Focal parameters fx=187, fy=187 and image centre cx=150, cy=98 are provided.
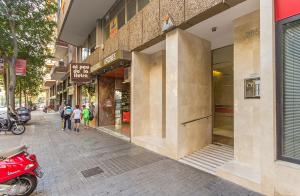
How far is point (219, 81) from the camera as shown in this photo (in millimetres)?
8016

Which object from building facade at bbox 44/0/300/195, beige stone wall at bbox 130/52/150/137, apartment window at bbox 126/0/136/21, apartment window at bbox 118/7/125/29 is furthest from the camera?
apartment window at bbox 118/7/125/29

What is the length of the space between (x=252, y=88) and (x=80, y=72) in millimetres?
11070

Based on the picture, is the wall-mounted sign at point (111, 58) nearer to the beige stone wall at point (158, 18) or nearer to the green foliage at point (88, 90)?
the beige stone wall at point (158, 18)

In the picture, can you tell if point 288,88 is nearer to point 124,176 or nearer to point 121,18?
point 124,176

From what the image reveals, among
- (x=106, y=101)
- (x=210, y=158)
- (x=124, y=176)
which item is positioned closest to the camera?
(x=124, y=176)

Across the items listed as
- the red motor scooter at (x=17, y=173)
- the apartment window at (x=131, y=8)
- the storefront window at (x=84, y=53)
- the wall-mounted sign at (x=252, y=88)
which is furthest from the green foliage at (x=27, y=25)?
the wall-mounted sign at (x=252, y=88)

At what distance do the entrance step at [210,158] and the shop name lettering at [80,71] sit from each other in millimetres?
9646

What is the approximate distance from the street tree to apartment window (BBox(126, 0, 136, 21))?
9077 millimetres

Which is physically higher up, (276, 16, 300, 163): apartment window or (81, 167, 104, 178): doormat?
(276, 16, 300, 163): apartment window

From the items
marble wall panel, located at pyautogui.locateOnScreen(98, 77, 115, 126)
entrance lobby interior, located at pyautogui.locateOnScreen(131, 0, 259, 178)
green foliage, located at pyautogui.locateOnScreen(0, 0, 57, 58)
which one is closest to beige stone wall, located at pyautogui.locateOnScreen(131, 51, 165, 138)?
entrance lobby interior, located at pyautogui.locateOnScreen(131, 0, 259, 178)

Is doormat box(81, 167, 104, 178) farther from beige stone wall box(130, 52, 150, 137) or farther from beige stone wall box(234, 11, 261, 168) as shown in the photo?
beige stone wall box(234, 11, 261, 168)

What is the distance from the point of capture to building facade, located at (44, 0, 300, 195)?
150 inches

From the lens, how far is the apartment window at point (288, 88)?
369 cm

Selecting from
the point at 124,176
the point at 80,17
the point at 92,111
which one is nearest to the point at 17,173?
the point at 124,176
